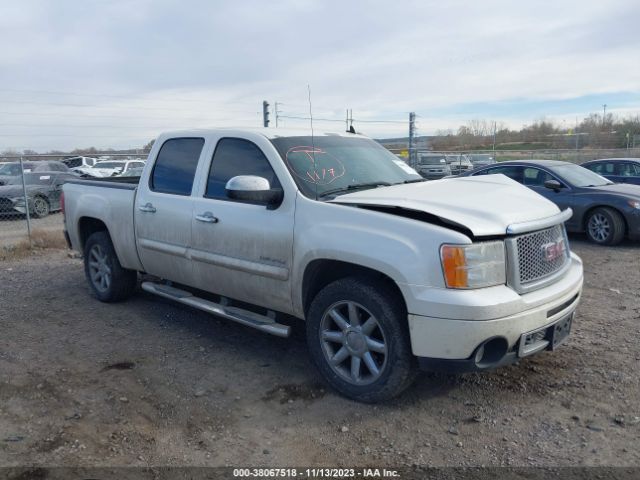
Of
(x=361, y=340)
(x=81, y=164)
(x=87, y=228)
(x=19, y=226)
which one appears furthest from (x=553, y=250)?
(x=81, y=164)

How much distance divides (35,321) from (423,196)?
172 inches

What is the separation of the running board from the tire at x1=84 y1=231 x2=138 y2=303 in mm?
741

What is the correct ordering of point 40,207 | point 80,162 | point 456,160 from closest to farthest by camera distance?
1. point 40,207
2. point 456,160
3. point 80,162

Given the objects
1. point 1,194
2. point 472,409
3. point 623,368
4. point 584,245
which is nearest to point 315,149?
point 472,409

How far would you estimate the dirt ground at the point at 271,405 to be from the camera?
10.8 feet

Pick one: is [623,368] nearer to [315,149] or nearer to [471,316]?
[471,316]

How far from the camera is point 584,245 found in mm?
9617

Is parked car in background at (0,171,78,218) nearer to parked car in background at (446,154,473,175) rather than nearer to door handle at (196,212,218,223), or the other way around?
door handle at (196,212,218,223)

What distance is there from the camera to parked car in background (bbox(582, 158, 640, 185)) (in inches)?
503

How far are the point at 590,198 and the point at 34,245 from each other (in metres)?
9.98

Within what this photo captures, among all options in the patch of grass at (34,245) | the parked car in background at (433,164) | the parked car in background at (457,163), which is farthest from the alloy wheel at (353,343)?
the parked car in background at (457,163)

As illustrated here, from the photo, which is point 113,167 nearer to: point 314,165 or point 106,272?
point 106,272

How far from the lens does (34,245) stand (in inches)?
413

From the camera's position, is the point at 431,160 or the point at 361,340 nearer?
the point at 361,340
